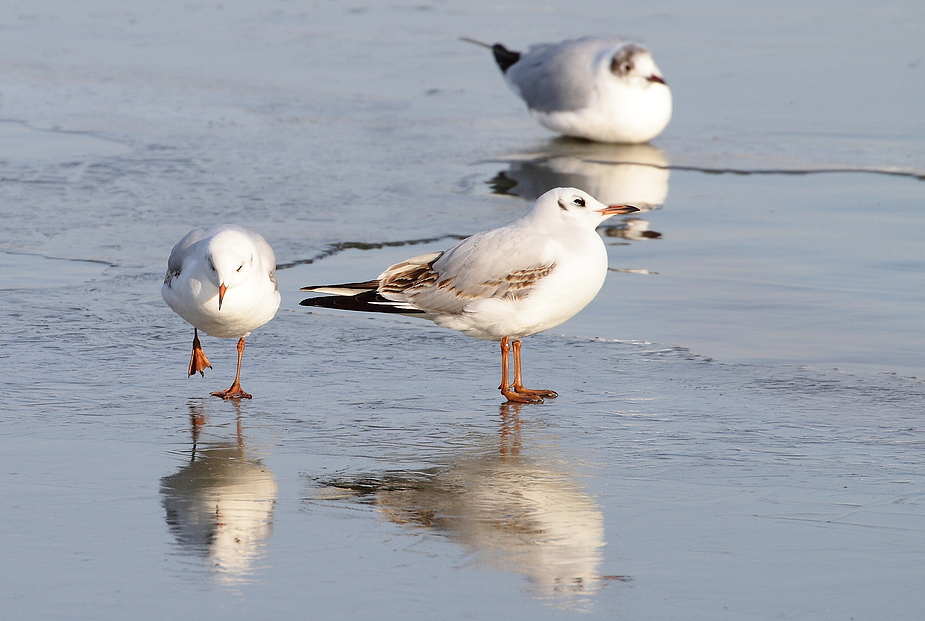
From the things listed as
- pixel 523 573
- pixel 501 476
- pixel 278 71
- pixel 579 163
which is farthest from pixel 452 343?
pixel 278 71

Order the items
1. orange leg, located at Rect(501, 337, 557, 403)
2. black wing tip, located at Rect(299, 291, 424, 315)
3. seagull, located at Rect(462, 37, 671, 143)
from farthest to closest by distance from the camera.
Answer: seagull, located at Rect(462, 37, 671, 143) < black wing tip, located at Rect(299, 291, 424, 315) < orange leg, located at Rect(501, 337, 557, 403)

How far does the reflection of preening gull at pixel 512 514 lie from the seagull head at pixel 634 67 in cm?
743

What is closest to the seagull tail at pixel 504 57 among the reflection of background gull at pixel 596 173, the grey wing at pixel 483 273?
the reflection of background gull at pixel 596 173

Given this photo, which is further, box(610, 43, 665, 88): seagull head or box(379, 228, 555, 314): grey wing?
box(610, 43, 665, 88): seagull head

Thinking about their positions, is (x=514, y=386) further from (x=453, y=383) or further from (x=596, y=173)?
(x=596, y=173)

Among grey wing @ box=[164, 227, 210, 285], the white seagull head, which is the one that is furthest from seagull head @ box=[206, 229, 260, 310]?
the white seagull head

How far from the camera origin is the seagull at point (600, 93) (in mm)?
11133

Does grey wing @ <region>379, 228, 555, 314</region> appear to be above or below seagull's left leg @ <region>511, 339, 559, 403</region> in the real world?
above

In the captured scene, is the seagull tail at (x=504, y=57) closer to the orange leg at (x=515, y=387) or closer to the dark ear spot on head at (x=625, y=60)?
the dark ear spot on head at (x=625, y=60)

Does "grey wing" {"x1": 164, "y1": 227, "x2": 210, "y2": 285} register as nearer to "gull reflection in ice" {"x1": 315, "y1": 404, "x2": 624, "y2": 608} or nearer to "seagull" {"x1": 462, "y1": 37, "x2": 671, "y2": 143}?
"gull reflection in ice" {"x1": 315, "y1": 404, "x2": 624, "y2": 608}

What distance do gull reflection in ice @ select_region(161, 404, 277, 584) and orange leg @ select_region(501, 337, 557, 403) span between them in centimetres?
112

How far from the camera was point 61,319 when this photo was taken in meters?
5.96

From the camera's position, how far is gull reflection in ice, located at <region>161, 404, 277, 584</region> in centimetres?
348

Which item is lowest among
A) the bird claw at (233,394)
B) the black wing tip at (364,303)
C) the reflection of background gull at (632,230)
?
the bird claw at (233,394)
